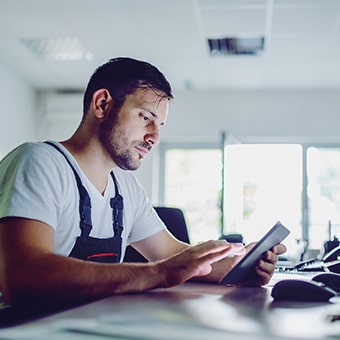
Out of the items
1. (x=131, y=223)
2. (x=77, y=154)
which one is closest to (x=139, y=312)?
(x=77, y=154)

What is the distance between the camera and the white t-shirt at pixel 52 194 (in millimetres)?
1044

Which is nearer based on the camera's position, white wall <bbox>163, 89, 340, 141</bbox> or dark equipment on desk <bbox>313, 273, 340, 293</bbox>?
dark equipment on desk <bbox>313, 273, 340, 293</bbox>

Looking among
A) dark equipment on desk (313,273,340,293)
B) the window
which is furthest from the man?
the window

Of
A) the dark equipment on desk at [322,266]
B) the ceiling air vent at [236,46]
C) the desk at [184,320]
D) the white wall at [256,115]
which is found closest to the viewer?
the desk at [184,320]

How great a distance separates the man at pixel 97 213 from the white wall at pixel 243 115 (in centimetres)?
471

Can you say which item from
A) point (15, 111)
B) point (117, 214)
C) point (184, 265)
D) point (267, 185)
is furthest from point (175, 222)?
point (15, 111)

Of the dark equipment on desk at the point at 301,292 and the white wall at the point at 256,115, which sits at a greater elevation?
the white wall at the point at 256,115

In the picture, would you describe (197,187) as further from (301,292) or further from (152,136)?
(301,292)

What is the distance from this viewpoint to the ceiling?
12.9 feet

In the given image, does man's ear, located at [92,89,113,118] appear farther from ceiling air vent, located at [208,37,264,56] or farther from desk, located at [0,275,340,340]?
ceiling air vent, located at [208,37,264,56]

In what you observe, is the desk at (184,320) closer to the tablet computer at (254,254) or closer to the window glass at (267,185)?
the tablet computer at (254,254)

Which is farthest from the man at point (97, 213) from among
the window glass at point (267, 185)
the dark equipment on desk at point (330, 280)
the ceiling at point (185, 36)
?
the window glass at point (267, 185)

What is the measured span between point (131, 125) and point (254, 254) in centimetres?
48

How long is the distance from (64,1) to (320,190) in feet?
12.1
